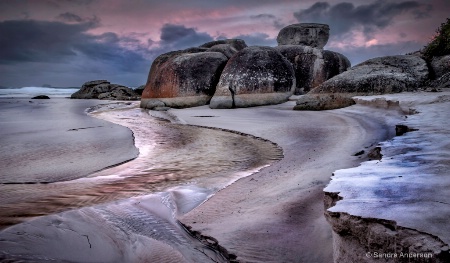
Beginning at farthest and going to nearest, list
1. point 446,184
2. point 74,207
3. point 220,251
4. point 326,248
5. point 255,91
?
point 255,91 < point 74,207 < point 220,251 < point 326,248 < point 446,184

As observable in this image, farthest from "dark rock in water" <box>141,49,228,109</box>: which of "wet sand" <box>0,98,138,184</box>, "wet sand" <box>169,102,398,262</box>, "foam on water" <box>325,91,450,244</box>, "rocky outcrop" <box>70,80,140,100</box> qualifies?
"rocky outcrop" <box>70,80,140,100</box>

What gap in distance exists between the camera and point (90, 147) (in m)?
3.71

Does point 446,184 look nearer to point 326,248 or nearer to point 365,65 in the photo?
point 326,248

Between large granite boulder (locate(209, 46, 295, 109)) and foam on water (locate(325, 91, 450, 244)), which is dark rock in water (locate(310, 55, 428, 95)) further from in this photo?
foam on water (locate(325, 91, 450, 244))

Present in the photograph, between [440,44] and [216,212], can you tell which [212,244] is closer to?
[216,212]

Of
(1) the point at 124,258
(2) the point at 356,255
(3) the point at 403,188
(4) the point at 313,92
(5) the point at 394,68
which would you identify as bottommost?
(1) the point at 124,258

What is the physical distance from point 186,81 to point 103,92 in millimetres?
13934

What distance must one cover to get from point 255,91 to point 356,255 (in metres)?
7.69

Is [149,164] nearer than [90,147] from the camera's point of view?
Yes

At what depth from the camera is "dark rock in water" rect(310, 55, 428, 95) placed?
6953 mm

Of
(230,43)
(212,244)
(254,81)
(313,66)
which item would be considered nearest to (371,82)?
(254,81)

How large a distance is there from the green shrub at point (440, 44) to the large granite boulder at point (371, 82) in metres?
0.68

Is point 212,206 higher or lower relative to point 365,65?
lower

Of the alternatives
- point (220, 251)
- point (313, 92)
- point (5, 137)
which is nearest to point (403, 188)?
point (220, 251)
